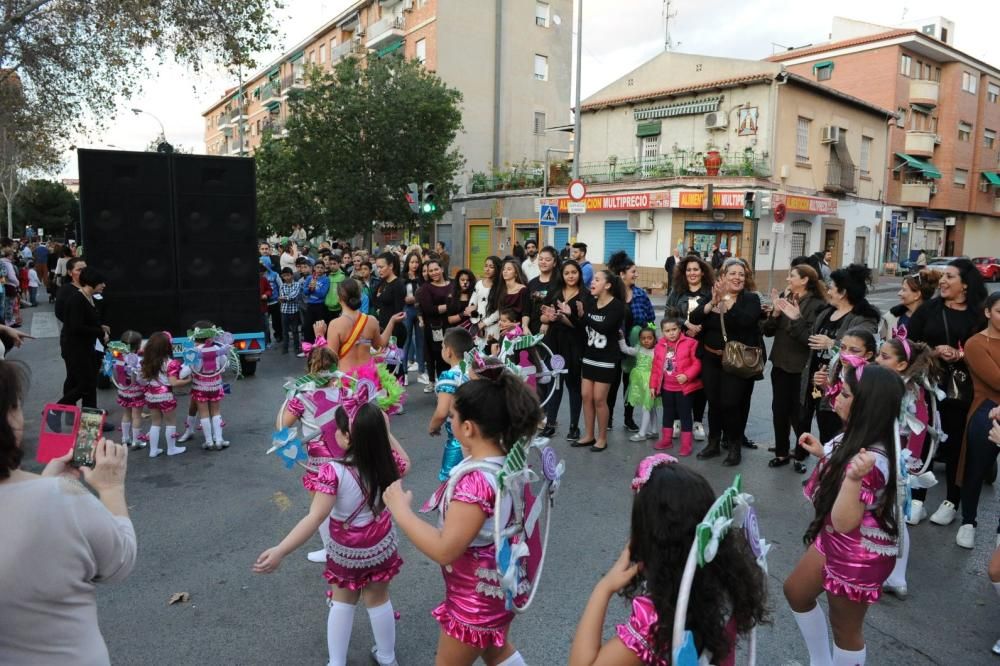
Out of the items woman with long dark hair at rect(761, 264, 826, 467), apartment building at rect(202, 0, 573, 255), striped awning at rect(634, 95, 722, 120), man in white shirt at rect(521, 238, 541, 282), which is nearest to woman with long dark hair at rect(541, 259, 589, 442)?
woman with long dark hair at rect(761, 264, 826, 467)

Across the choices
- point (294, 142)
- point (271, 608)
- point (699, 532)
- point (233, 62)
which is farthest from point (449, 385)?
point (294, 142)

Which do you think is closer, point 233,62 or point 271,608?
point 271,608

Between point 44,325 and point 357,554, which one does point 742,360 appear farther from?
point 44,325

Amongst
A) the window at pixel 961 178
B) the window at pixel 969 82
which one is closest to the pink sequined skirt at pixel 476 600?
the window at pixel 961 178

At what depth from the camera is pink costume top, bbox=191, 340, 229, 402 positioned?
21.8ft

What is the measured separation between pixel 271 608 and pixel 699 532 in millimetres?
2907

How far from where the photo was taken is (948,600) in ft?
12.9

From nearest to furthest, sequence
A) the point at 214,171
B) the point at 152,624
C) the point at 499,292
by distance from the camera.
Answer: the point at 152,624
the point at 499,292
the point at 214,171

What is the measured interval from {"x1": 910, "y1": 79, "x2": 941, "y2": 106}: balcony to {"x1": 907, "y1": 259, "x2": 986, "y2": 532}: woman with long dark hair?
34.7m

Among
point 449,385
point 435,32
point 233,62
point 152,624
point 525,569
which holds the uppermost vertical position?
point 435,32

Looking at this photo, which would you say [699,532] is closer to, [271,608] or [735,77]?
[271,608]

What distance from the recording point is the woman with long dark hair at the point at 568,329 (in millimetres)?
6789

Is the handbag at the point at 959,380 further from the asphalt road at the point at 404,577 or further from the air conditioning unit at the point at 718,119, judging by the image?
the air conditioning unit at the point at 718,119

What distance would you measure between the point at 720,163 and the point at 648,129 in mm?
4401
